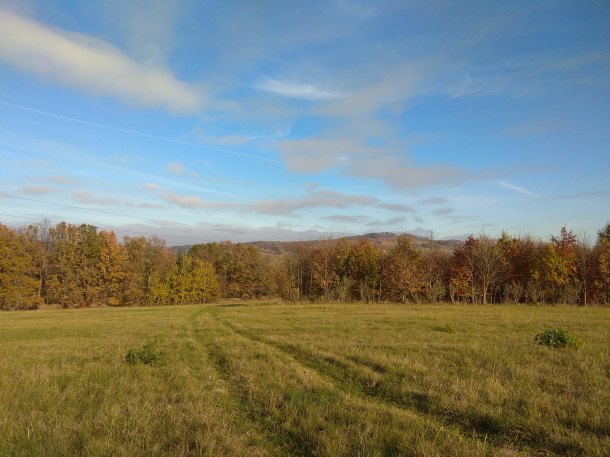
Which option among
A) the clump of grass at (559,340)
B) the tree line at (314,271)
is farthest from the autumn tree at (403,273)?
the clump of grass at (559,340)

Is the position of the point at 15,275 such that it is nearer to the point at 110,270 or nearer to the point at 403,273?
the point at 110,270

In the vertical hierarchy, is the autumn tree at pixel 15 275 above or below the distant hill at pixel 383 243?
below

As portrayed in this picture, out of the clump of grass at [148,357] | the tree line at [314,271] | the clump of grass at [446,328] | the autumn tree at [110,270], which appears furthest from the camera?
the autumn tree at [110,270]

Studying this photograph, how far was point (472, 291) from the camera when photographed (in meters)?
60.8

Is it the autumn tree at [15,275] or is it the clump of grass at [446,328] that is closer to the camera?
the clump of grass at [446,328]

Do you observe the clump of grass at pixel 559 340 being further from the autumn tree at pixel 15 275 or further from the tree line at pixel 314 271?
the autumn tree at pixel 15 275

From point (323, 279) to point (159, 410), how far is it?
59.1 metres

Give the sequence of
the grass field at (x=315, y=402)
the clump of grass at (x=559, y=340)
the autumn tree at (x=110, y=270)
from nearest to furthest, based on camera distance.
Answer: the grass field at (x=315, y=402) → the clump of grass at (x=559, y=340) → the autumn tree at (x=110, y=270)

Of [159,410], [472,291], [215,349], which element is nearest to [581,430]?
[159,410]

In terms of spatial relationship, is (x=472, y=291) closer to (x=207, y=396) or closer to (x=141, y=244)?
(x=207, y=396)

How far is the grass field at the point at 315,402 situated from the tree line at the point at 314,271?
145 feet

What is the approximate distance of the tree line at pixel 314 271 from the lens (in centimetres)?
5750

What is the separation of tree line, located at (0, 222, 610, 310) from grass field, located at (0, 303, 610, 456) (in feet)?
145

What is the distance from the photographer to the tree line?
57.5 metres
